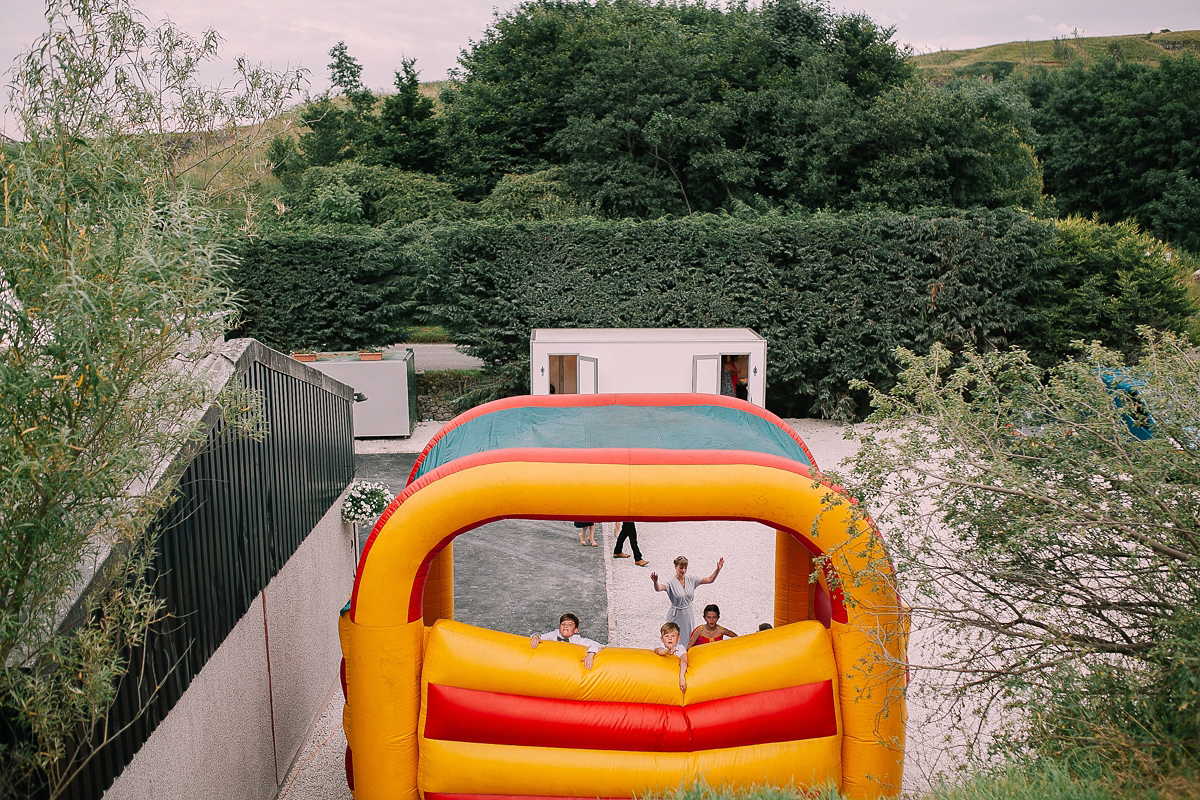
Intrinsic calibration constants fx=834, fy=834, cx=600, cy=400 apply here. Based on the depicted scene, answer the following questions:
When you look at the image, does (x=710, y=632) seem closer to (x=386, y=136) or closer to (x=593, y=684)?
(x=593, y=684)

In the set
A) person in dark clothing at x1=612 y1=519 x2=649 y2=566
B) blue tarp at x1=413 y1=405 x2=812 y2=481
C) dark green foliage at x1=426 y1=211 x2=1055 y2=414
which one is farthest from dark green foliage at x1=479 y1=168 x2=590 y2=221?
blue tarp at x1=413 y1=405 x2=812 y2=481

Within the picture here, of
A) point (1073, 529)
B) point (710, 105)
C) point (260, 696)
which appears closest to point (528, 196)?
point (710, 105)

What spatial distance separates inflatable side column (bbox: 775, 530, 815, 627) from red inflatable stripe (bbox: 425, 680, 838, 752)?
1.81 meters

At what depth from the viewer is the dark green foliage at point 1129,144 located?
113 feet

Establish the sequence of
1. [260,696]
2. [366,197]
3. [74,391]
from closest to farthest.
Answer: [74,391], [260,696], [366,197]

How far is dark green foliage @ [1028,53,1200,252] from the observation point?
34.5 metres

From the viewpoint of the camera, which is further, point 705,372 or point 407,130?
point 407,130

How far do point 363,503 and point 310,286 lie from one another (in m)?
12.0

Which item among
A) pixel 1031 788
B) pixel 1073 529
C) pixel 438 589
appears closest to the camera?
pixel 1031 788

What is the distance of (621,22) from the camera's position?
32.9 m

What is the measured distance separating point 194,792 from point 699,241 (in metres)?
16.3

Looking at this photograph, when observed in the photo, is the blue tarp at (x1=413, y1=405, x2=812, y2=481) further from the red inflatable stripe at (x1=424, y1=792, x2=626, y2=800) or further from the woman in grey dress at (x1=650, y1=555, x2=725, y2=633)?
the red inflatable stripe at (x1=424, y1=792, x2=626, y2=800)

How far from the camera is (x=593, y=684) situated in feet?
19.7

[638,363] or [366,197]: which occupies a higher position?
[366,197]
